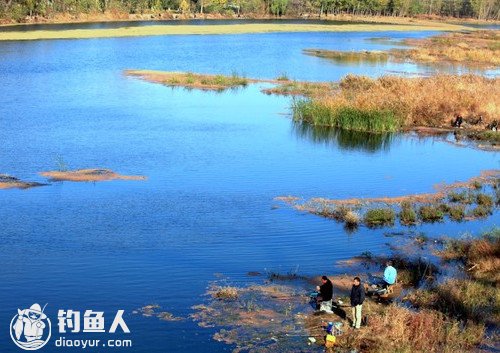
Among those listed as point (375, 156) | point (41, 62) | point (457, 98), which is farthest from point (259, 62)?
point (375, 156)

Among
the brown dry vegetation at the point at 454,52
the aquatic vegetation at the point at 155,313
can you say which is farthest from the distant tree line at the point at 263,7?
the aquatic vegetation at the point at 155,313

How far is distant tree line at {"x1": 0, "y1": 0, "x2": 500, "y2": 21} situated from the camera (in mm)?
128000

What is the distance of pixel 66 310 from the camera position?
808 inches

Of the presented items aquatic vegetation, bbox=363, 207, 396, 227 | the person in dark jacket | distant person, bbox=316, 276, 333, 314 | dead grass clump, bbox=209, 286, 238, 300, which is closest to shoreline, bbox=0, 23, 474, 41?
aquatic vegetation, bbox=363, 207, 396, 227

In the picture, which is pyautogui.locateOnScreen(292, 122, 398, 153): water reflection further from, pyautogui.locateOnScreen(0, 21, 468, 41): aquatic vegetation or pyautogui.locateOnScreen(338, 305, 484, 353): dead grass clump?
pyautogui.locateOnScreen(0, 21, 468, 41): aquatic vegetation

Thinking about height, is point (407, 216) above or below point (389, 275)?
below

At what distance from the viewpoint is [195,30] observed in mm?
123500

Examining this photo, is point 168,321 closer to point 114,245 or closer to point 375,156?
point 114,245

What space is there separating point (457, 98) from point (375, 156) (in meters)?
12.5

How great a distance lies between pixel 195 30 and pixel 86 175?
3638 inches

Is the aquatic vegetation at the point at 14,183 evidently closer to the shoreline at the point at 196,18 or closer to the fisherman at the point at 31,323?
the fisherman at the point at 31,323

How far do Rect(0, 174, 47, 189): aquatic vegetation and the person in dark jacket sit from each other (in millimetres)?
18374

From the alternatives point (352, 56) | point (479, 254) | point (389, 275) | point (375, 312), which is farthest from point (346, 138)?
point (352, 56)

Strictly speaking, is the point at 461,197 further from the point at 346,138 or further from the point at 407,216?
the point at 346,138
